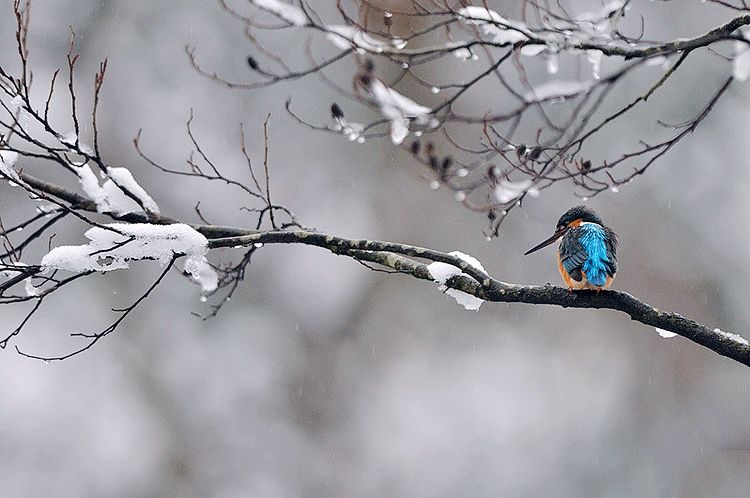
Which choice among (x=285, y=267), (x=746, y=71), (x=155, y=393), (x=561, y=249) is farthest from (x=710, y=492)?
(x=746, y=71)

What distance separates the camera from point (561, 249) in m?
4.26

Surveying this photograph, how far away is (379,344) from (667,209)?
4.50 meters

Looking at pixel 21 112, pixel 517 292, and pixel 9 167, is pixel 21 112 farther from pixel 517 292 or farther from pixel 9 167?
pixel 517 292

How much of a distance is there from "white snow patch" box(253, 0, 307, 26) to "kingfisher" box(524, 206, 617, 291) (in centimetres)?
159

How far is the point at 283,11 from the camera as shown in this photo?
3.10 meters

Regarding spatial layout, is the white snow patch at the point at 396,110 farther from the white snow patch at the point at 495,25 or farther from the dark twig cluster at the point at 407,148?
the white snow patch at the point at 495,25

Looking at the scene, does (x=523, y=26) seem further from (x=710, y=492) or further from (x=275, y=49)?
(x=275, y=49)

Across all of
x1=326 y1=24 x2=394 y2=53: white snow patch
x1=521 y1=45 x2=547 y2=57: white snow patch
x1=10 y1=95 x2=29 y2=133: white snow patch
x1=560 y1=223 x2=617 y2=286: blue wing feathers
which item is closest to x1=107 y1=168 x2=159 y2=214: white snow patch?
x1=10 y1=95 x2=29 y2=133: white snow patch

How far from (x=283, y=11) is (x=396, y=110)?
55cm

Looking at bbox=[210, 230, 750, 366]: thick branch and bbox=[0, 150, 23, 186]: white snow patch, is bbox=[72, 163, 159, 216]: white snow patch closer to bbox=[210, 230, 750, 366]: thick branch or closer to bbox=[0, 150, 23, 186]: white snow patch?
bbox=[0, 150, 23, 186]: white snow patch

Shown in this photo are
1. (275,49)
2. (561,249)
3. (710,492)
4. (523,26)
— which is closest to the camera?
(523,26)

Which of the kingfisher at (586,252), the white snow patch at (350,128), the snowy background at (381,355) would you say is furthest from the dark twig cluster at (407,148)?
the snowy background at (381,355)

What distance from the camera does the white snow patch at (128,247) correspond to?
337cm

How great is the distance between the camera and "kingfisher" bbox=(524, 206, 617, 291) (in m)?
3.88
